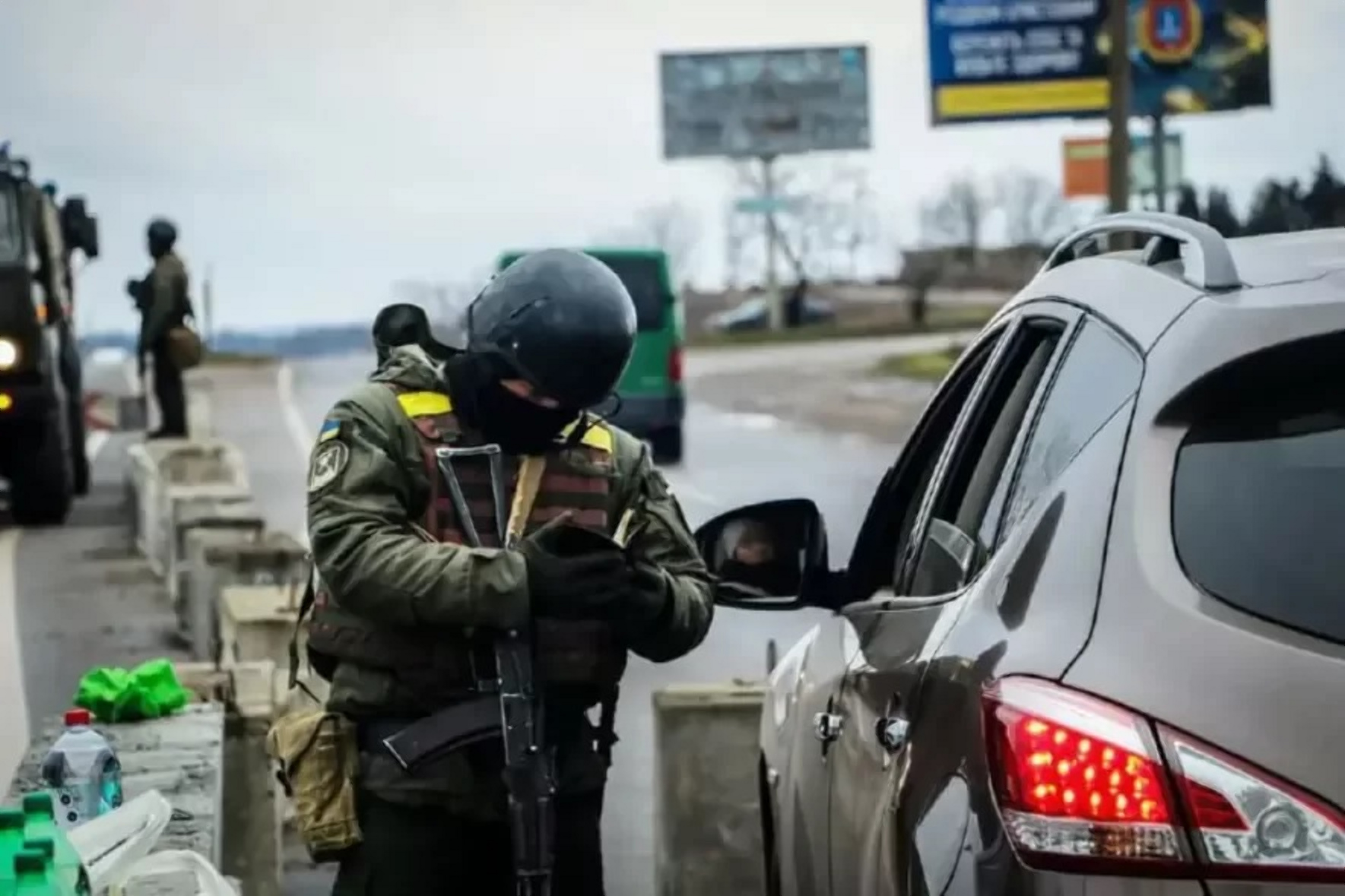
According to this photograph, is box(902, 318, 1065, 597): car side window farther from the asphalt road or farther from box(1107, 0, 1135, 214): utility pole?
box(1107, 0, 1135, 214): utility pole

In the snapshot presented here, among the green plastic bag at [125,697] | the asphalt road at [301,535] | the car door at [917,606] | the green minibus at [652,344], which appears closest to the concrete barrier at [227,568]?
the asphalt road at [301,535]

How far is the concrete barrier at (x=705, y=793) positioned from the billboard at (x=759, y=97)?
2335 inches

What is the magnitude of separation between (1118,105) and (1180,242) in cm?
1817

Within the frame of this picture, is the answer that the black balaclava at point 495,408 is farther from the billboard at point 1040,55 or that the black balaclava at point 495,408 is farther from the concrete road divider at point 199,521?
the billboard at point 1040,55

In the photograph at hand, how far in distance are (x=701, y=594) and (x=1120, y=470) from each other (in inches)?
58.2

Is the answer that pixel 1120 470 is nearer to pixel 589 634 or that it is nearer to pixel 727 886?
pixel 589 634

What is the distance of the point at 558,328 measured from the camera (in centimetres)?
377

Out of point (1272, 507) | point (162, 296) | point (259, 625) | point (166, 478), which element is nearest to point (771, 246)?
point (162, 296)

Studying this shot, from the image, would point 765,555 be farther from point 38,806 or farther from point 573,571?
point 38,806

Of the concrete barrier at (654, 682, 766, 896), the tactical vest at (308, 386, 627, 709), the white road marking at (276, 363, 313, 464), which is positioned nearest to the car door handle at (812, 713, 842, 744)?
the tactical vest at (308, 386, 627, 709)

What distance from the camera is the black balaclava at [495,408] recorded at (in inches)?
150

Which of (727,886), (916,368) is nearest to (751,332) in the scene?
(916,368)

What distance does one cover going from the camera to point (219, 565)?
36.4ft

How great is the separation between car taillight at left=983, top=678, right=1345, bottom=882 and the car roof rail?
0.60m
